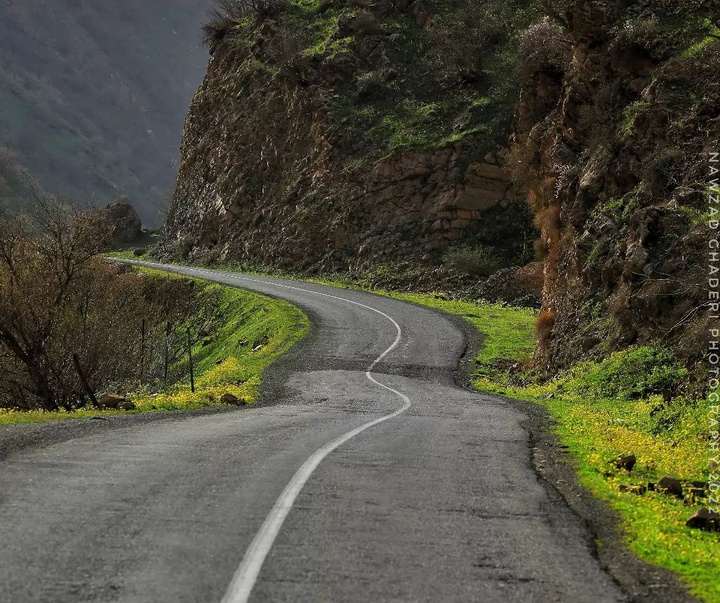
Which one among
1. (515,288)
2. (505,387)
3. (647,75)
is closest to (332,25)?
(515,288)

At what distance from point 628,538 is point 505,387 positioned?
55.2ft

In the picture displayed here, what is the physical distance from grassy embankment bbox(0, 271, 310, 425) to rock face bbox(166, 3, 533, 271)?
10.5 m

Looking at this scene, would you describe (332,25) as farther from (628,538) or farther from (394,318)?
(628,538)

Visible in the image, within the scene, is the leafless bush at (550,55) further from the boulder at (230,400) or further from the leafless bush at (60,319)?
the boulder at (230,400)

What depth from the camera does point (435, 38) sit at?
58781mm

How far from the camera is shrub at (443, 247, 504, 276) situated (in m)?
45.3

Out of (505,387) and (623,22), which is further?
(623,22)

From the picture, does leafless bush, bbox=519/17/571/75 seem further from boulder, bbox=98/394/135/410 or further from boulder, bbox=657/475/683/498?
boulder, bbox=657/475/683/498

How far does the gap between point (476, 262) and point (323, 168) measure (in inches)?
607

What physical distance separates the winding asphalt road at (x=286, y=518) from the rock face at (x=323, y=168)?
3550cm

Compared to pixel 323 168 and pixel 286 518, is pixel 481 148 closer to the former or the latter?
pixel 323 168

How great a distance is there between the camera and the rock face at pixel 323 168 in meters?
49.0

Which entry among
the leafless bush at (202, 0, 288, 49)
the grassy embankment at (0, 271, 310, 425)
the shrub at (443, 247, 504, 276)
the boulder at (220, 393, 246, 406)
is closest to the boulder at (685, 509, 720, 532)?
the grassy embankment at (0, 271, 310, 425)

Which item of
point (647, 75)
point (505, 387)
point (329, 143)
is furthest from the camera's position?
point (329, 143)
